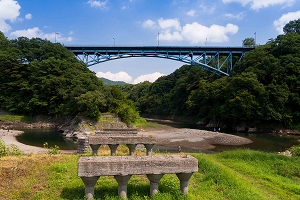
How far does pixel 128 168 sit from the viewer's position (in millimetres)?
6027

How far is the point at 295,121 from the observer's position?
40781mm

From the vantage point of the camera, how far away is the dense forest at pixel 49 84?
39003 millimetres

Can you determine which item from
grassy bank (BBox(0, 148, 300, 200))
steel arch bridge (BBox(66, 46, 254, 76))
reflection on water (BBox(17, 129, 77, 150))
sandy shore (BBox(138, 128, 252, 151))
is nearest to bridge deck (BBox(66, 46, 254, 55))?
steel arch bridge (BBox(66, 46, 254, 76))

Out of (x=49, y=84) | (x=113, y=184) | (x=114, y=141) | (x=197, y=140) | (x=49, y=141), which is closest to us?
(x=113, y=184)

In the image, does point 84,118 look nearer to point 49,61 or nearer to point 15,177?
point 49,61

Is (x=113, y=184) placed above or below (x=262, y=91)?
below

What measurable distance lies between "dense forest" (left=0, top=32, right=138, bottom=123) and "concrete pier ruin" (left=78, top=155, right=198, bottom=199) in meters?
30.4

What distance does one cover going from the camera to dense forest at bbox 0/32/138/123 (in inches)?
1536

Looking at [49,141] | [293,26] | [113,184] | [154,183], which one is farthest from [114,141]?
[293,26]

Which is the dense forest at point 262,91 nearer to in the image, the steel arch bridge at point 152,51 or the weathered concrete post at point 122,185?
the steel arch bridge at point 152,51

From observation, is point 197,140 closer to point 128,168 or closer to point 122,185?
point 122,185

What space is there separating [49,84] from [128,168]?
130 ft

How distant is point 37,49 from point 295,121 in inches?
1929

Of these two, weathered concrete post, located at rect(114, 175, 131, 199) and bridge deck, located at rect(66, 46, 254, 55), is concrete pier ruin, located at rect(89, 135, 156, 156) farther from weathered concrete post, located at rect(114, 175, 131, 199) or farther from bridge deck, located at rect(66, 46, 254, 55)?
bridge deck, located at rect(66, 46, 254, 55)
